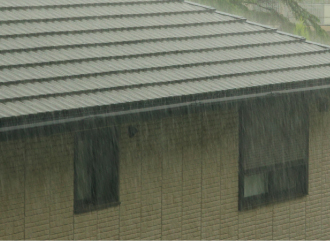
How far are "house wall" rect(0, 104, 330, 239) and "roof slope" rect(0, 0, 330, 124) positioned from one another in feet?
1.98

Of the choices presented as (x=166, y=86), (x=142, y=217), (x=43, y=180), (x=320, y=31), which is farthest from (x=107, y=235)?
(x=320, y=31)

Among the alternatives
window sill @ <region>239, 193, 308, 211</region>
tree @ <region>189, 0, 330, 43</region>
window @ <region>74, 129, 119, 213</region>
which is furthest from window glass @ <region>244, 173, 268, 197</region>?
tree @ <region>189, 0, 330, 43</region>

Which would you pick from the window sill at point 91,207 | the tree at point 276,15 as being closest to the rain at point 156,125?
the window sill at point 91,207

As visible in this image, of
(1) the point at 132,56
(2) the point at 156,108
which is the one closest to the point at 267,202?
(2) the point at 156,108

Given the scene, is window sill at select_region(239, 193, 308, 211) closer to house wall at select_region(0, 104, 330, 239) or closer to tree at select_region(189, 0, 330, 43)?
house wall at select_region(0, 104, 330, 239)

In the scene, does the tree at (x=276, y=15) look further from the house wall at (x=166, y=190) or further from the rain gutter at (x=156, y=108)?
the rain gutter at (x=156, y=108)

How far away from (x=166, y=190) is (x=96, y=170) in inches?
41.7

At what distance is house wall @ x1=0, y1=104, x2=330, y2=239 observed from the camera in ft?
24.0

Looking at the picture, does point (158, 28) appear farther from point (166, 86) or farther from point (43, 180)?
point (43, 180)

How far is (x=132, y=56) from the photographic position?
8.73 metres

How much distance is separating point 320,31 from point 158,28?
58.9 feet

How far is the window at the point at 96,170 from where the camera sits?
7.90 m

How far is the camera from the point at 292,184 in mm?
10062

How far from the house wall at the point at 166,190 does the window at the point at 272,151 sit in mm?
140
